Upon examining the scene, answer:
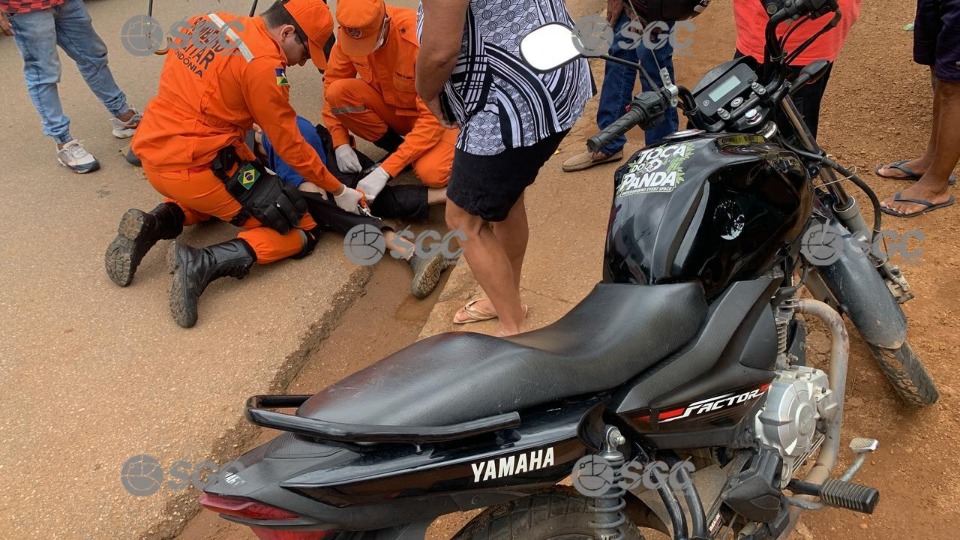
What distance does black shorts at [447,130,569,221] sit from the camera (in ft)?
7.32

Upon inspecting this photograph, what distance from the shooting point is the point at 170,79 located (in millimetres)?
3225

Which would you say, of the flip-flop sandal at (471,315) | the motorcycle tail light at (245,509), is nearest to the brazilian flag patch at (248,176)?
the flip-flop sandal at (471,315)

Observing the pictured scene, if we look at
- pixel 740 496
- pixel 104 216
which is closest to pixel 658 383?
pixel 740 496

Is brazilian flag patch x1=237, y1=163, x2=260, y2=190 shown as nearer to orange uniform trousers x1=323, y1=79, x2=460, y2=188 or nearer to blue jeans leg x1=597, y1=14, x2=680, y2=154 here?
orange uniform trousers x1=323, y1=79, x2=460, y2=188

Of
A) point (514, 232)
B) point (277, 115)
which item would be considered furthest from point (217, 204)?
point (514, 232)

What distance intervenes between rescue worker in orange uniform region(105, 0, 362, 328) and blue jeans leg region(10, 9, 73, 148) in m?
1.15

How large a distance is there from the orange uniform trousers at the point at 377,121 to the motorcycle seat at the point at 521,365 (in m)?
2.32

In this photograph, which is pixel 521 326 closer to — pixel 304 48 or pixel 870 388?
pixel 870 388

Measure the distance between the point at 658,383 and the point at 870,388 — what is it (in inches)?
58.1

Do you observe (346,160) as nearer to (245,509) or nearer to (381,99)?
(381,99)

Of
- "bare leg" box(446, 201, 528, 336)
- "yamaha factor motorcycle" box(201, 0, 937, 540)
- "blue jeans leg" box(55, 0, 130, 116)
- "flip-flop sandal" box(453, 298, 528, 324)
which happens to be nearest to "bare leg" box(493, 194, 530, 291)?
"bare leg" box(446, 201, 528, 336)

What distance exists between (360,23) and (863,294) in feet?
7.88

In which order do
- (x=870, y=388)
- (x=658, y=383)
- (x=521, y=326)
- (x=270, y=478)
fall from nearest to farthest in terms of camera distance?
(x=270, y=478), (x=658, y=383), (x=870, y=388), (x=521, y=326)

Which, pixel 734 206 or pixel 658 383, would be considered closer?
pixel 658 383
